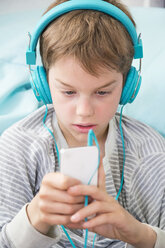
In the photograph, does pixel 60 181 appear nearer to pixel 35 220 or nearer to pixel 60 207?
pixel 60 207

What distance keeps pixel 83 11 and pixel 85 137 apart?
30 cm

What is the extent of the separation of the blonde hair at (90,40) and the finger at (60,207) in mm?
304

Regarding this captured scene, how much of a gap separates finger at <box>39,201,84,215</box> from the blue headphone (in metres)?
0.32

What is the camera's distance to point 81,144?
1108 mm

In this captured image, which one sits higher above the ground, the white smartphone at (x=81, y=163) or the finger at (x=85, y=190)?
the white smartphone at (x=81, y=163)

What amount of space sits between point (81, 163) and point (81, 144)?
41 centimetres

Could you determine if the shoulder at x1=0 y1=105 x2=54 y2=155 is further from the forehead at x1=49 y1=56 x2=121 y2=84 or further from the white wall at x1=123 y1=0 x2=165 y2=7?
the white wall at x1=123 y1=0 x2=165 y2=7

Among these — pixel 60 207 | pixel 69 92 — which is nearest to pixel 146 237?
pixel 60 207

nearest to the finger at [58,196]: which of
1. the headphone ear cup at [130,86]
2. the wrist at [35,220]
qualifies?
the wrist at [35,220]

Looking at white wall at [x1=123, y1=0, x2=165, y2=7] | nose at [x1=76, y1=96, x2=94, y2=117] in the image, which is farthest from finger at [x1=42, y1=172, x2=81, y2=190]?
white wall at [x1=123, y1=0, x2=165, y2=7]

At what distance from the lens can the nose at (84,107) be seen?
0.91m

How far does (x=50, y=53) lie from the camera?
0.96 meters

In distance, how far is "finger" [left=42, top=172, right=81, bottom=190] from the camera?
27.9 inches

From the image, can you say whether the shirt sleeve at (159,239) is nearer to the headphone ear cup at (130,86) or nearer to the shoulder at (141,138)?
the shoulder at (141,138)
